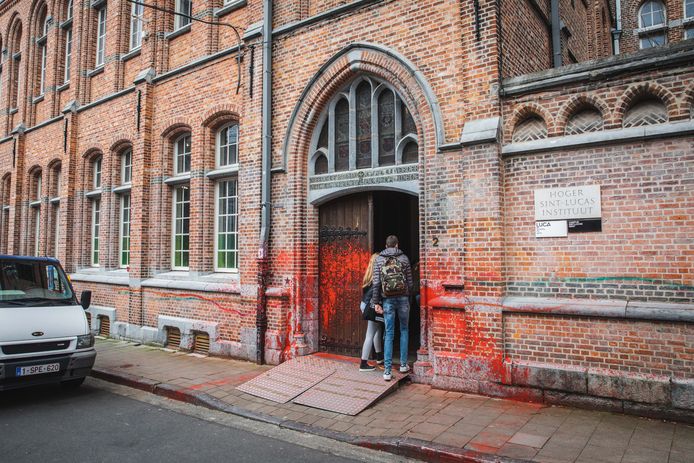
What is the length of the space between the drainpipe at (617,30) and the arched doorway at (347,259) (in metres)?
11.9

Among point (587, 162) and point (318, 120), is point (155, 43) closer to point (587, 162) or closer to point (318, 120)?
point (318, 120)

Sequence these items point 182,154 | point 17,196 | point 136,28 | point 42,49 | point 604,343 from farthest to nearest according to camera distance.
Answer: point 42,49 → point 17,196 → point 136,28 → point 182,154 → point 604,343

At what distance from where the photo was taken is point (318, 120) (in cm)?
873

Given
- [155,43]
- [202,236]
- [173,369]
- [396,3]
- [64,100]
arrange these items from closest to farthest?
[396,3], [173,369], [202,236], [155,43], [64,100]

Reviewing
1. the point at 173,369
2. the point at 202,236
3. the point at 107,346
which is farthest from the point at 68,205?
the point at 173,369

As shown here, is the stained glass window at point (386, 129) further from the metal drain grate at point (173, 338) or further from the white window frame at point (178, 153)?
the metal drain grate at point (173, 338)

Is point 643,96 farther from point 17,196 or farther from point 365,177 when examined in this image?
point 17,196

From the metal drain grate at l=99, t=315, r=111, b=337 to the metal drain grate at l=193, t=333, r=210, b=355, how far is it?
3.50 metres

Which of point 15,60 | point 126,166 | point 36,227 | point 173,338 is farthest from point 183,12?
point 15,60

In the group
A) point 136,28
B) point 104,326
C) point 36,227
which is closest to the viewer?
point 104,326

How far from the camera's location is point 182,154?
11422 millimetres

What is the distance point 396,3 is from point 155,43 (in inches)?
261

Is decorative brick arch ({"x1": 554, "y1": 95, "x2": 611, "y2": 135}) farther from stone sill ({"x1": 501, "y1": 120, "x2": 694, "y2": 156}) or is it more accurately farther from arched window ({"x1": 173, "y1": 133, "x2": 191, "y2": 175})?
arched window ({"x1": 173, "y1": 133, "x2": 191, "y2": 175})

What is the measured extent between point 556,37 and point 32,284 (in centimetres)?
982
